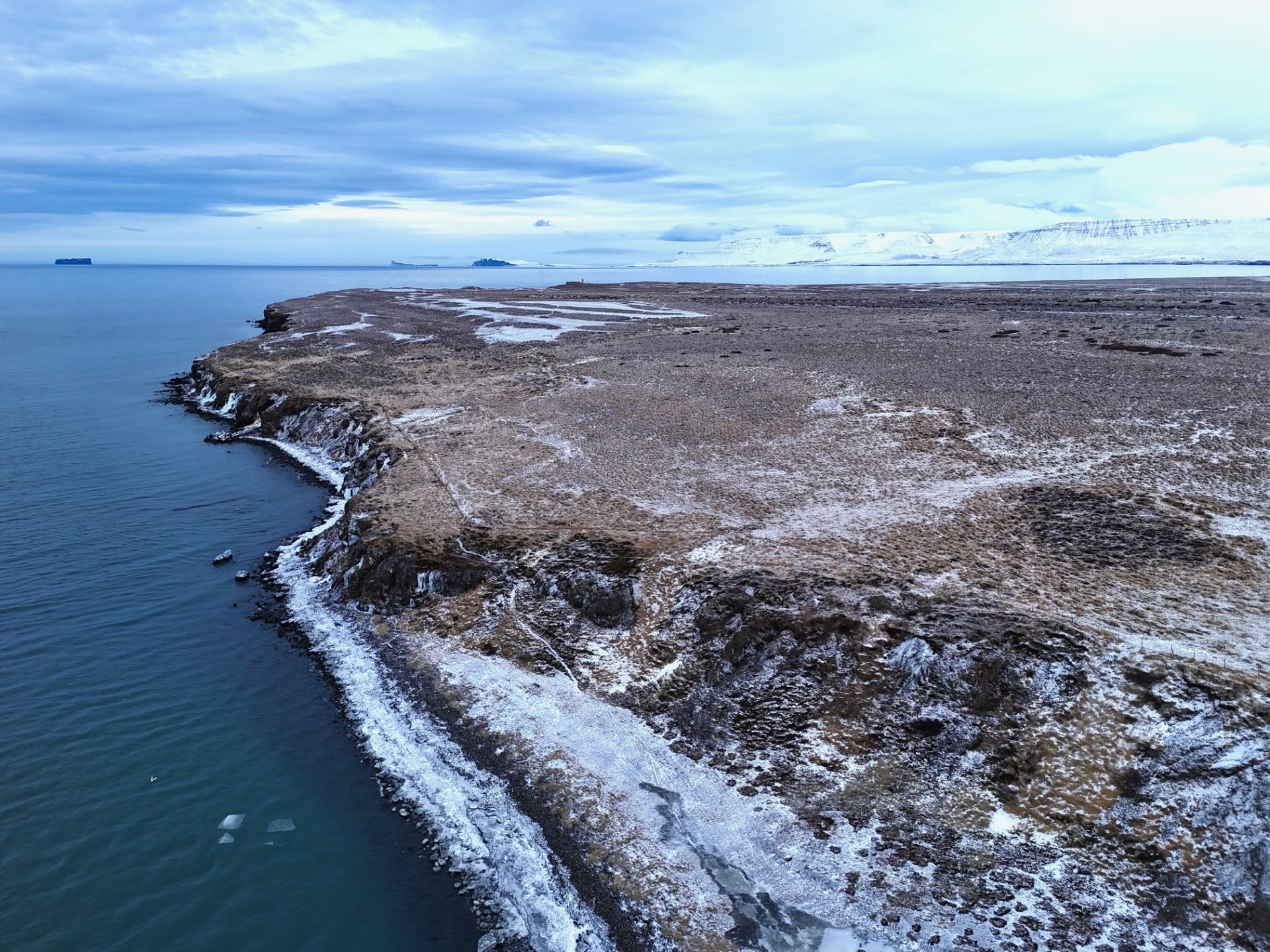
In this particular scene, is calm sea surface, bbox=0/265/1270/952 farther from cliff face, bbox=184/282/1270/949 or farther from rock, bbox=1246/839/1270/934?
rock, bbox=1246/839/1270/934

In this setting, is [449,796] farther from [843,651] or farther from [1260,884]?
[1260,884]

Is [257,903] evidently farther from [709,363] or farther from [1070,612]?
[709,363]

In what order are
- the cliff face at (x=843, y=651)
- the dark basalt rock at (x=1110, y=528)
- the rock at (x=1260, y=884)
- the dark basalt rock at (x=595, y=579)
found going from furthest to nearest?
the dark basalt rock at (x=595, y=579)
the dark basalt rock at (x=1110, y=528)
the cliff face at (x=843, y=651)
the rock at (x=1260, y=884)

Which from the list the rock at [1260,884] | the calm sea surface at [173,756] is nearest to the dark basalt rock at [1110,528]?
the rock at [1260,884]

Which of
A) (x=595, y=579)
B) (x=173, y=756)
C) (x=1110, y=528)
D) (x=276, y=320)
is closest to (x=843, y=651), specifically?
(x=595, y=579)

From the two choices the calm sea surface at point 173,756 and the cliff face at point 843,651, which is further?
the calm sea surface at point 173,756

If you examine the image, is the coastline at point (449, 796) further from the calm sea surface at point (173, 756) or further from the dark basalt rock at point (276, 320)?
the dark basalt rock at point (276, 320)

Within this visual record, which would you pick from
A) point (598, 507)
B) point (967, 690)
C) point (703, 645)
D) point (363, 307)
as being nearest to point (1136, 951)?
point (967, 690)
